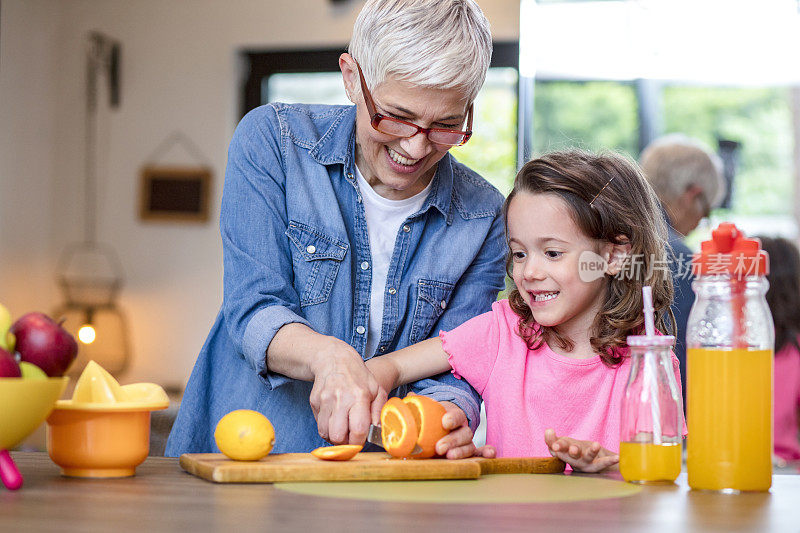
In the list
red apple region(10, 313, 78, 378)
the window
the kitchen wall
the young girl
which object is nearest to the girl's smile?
the young girl

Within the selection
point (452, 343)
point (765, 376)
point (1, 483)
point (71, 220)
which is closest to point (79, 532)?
point (1, 483)

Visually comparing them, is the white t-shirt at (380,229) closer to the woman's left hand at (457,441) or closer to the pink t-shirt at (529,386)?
the pink t-shirt at (529,386)

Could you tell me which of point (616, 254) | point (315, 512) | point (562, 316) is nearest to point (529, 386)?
point (562, 316)

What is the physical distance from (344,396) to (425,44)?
0.60 m

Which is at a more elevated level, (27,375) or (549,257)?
(549,257)

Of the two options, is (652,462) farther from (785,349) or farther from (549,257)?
(785,349)

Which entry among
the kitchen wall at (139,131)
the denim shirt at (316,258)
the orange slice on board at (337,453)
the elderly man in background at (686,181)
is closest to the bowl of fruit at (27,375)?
the orange slice on board at (337,453)

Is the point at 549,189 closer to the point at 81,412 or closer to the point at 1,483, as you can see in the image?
the point at 81,412

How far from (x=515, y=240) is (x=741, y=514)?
33.1 inches

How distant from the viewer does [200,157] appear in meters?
5.01

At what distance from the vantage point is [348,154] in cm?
183

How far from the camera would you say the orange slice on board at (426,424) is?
132cm

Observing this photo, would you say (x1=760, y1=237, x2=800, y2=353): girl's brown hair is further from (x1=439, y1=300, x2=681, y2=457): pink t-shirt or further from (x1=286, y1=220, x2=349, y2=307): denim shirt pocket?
(x1=286, y1=220, x2=349, y2=307): denim shirt pocket

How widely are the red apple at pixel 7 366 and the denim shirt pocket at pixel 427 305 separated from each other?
2.91ft
